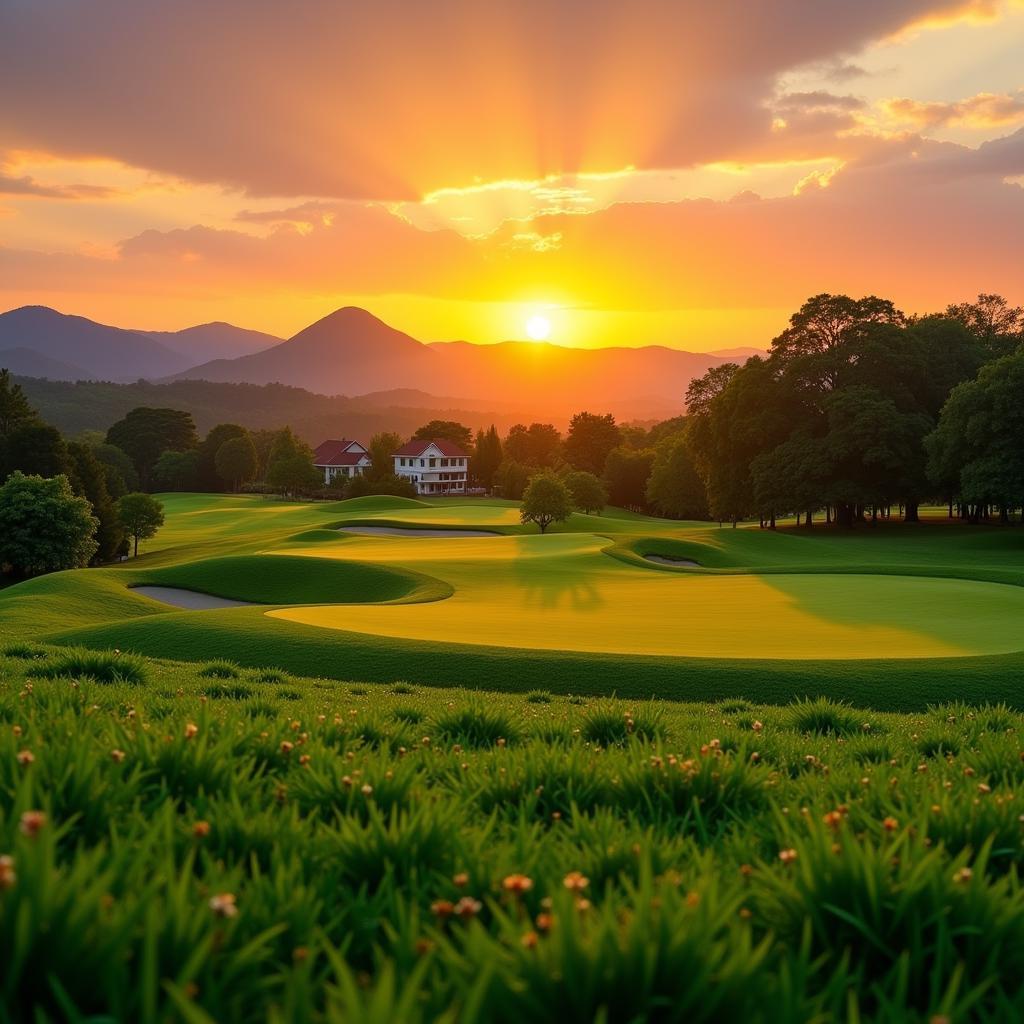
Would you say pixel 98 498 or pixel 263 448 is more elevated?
A: pixel 263 448

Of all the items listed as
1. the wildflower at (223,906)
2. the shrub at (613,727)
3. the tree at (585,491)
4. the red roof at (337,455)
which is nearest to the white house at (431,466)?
the red roof at (337,455)

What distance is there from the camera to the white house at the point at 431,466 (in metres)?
140

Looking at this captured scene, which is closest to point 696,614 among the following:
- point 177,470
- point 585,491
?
point 585,491

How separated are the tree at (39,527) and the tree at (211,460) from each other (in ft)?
269

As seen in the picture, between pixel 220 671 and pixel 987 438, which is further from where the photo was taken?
pixel 987 438

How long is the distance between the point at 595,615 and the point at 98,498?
53473mm

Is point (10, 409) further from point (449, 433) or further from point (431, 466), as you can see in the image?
point (449, 433)

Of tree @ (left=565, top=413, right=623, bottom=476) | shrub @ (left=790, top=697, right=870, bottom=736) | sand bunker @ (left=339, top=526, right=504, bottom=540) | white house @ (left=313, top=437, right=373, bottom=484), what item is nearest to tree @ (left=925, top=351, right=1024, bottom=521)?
sand bunker @ (left=339, top=526, right=504, bottom=540)

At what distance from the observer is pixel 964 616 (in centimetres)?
2461

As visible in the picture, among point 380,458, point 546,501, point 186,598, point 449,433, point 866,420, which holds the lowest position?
point 186,598

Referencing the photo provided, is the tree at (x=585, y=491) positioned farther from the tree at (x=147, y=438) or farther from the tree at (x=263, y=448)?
the tree at (x=263, y=448)

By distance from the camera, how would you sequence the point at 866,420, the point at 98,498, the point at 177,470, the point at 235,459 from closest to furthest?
the point at 866,420, the point at 98,498, the point at 235,459, the point at 177,470

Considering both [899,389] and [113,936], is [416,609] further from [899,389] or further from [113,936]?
[899,389]

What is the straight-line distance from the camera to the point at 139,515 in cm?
6944
